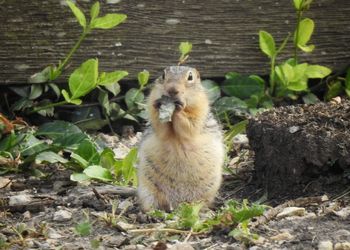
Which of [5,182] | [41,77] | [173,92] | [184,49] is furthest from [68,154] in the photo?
[173,92]

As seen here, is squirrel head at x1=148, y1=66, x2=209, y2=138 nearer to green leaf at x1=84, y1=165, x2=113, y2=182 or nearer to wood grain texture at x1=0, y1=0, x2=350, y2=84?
green leaf at x1=84, y1=165, x2=113, y2=182

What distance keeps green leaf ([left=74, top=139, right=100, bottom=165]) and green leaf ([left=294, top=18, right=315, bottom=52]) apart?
6.64 feet

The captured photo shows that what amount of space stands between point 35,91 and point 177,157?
1849 mm

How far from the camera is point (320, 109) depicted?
588cm

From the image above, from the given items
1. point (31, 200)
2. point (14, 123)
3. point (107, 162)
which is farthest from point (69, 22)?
point (31, 200)

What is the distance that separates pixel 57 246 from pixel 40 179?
155 cm

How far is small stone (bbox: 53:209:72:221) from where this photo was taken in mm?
5191

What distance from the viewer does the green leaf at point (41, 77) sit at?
681 cm

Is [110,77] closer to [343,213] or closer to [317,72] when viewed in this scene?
[317,72]

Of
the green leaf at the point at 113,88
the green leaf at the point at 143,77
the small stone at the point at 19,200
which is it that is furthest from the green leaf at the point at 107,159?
the green leaf at the point at 113,88

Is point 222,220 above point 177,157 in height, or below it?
below

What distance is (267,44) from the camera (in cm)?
710

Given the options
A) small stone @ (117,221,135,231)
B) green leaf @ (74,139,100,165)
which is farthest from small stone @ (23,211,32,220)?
green leaf @ (74,139,100,165)

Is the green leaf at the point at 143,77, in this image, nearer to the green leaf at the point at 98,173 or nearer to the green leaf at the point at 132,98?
the green leaf at the point at 132,98
